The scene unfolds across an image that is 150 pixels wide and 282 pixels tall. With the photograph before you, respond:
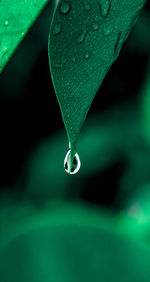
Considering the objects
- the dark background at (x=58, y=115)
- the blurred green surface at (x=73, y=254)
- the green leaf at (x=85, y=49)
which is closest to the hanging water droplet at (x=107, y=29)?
the green leaf at (x=85, y=49)

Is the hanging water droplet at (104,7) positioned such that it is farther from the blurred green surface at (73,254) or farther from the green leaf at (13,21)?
the blurred green surface at (73,254)

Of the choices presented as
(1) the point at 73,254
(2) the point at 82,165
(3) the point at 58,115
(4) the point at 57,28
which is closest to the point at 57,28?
(4) the point at 57,28

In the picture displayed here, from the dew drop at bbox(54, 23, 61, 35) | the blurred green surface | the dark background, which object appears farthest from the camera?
the dark background

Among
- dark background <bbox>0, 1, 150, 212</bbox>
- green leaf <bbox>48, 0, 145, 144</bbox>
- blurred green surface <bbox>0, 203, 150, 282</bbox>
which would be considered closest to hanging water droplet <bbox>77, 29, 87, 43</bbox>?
green leaf <bbox>48, 0, 145, 144</bbox>

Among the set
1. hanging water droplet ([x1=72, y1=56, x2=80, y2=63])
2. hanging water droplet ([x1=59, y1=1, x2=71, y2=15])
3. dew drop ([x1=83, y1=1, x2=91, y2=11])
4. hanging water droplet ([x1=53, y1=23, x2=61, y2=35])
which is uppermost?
dew drop ([x1=83, y1=1, x2=91, y2=11])

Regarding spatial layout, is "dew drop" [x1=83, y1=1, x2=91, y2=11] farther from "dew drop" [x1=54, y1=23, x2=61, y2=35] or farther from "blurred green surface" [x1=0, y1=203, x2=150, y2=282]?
"blurred green surface" [x1=0, y1=203, x2=150, y2=282]

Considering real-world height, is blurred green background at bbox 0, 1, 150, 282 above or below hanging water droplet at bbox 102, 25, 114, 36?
above

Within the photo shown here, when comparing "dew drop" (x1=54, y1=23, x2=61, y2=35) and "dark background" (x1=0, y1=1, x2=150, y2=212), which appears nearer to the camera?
"dew drop" (x1=54, y1=23, x2=61, y2=35)
